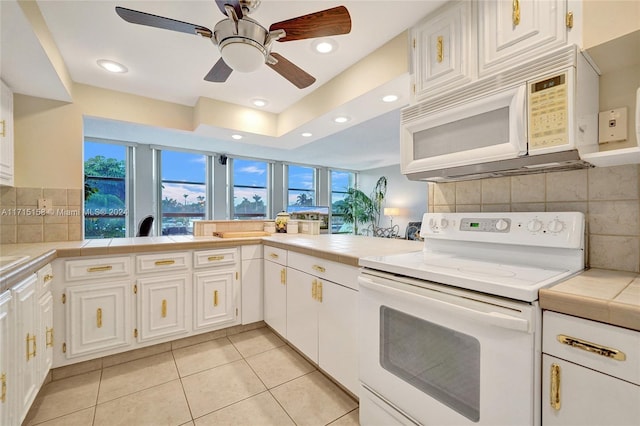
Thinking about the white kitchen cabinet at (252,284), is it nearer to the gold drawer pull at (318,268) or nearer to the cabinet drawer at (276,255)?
the cabinet drawer at (276,255)

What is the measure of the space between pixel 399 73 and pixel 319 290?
1511 millimetres

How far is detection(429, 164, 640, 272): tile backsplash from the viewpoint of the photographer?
111cm

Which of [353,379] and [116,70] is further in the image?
[116,70]

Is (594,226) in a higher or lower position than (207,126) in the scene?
lower

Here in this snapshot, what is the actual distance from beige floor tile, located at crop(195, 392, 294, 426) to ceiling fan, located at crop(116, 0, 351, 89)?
193 cm

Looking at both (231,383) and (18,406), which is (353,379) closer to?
(231,383)

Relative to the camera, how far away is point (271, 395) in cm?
172

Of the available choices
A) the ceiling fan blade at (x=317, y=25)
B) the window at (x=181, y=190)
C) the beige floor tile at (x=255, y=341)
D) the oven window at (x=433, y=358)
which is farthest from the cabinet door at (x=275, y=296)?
the window at (x=181, y=190)

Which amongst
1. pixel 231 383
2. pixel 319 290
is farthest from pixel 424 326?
pixel 231 383

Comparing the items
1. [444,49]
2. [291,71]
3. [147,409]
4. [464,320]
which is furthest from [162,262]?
[444,49]

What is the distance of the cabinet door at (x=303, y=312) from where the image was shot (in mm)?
1901

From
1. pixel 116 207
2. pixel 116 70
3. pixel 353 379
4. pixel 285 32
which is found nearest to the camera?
pixel 285 32

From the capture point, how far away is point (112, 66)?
2.24 metres

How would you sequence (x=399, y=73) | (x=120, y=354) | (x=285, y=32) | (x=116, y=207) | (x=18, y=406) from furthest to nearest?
1. (x=116, y=207)
2. (x=120, y=354)
3. (x=399, y=73)
4. (x=285, y=32)
5. (x=18, y=406)
